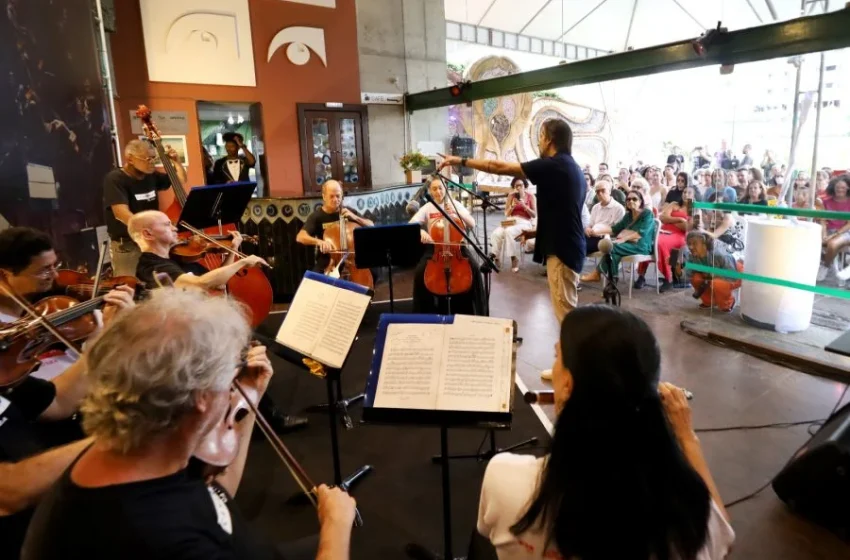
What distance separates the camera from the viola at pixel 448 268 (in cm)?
397

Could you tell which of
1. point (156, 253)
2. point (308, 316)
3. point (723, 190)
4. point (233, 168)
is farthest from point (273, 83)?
point (308, 316)

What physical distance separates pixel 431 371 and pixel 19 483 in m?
1.15

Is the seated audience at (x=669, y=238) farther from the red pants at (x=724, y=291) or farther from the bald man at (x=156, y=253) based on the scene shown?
the bald man at (x=156, y=253)

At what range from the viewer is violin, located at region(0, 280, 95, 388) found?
175 centimetres

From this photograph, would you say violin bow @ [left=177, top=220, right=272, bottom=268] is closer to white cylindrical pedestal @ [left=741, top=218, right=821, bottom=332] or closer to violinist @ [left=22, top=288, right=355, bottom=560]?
violinist @ [left=22, top=288, right=355, bottom=560]

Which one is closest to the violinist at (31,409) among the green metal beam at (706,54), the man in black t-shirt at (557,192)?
the man in black t-shirt at (557,192)

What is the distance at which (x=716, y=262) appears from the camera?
4762mm

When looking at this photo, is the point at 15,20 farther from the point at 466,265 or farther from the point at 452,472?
the point at 452,472

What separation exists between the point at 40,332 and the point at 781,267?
4840 mm

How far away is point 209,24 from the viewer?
7055 mm

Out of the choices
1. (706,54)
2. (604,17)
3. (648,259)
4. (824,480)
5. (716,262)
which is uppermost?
(604,17)

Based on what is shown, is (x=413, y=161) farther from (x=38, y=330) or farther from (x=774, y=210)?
(x=38, y=330)

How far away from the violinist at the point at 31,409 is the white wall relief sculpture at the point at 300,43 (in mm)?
6263

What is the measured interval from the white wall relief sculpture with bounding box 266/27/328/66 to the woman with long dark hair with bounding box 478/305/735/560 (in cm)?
775
